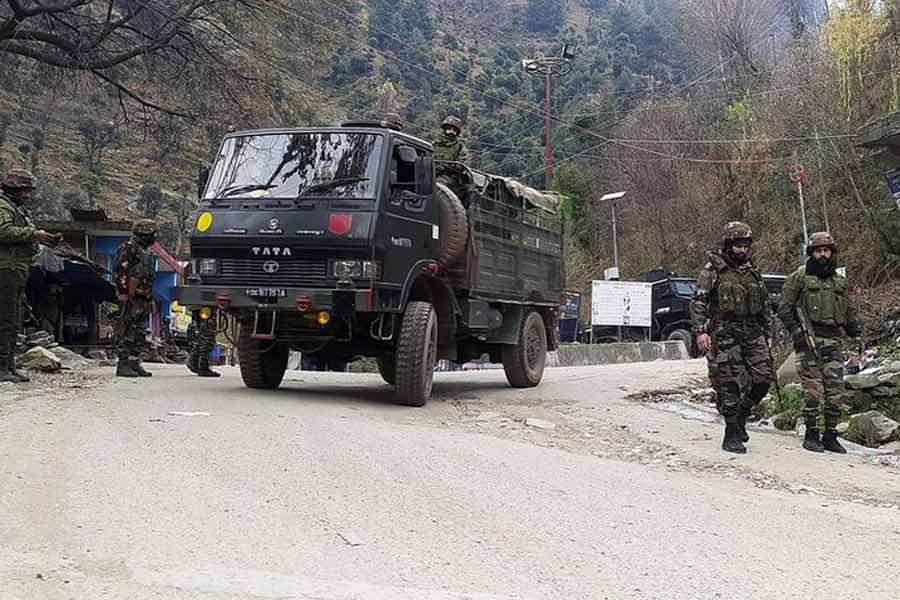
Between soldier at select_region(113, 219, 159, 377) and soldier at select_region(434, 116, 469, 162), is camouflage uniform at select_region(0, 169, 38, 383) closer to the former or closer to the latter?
soldier at select_region(113, 219, 159, 377)

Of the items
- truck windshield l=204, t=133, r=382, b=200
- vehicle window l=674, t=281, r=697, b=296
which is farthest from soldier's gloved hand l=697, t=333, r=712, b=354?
vehicle window l=674, t=281, r=697, b=296

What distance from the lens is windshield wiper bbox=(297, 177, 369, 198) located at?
8898mm

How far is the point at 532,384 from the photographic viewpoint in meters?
12.8

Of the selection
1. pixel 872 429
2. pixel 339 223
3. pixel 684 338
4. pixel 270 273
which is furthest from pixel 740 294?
pixel 684 338

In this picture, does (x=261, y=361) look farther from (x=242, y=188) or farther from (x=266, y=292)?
(x=242, y=188)

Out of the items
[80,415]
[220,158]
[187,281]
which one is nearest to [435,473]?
[80,415]

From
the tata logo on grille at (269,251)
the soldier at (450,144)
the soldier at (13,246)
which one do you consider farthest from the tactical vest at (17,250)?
the soldier at (450,144)

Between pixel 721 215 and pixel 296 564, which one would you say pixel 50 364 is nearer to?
pixel 296 564

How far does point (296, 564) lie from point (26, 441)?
316 centimetres

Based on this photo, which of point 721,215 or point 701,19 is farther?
point 701,19

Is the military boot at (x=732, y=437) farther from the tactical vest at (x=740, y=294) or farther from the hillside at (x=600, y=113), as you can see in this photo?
the hillside at (x=600, y=113)

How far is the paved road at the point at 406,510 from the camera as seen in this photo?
374cm

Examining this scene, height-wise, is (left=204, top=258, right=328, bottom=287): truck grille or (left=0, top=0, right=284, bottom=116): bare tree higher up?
(left=0, top=0, right=284, bottom=116): bare tree

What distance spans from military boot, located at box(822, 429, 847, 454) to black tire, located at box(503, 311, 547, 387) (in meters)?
5.00
